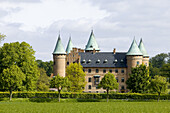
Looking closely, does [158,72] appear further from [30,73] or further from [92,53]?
[30,73]

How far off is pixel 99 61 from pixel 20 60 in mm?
31559

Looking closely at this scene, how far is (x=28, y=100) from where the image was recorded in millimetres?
66562

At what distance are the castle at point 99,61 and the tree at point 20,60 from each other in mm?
21685

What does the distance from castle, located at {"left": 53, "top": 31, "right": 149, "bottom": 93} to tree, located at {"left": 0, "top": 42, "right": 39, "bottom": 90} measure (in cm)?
2169

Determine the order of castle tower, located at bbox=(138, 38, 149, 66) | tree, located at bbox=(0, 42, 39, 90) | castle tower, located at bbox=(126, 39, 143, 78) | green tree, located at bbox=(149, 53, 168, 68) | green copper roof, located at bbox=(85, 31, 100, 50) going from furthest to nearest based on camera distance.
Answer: green tree, located at bbox=(149, 53, 168, 68) → green copper roof, located at bbox=(85, 31, 100, 50) → castle tower, located at bbox=(138, 38, 149, 66) → castle tower, located at bbox=(126, 39, 143, 78) → tree, located at bbox=(0, 42, 39, 90)

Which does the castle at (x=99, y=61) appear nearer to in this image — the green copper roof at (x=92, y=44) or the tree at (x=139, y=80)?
the green copper roof at (x=92, y=44)

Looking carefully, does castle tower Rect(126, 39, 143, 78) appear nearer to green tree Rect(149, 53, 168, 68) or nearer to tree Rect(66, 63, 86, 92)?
tree Rect(66, 63, 86, 92)

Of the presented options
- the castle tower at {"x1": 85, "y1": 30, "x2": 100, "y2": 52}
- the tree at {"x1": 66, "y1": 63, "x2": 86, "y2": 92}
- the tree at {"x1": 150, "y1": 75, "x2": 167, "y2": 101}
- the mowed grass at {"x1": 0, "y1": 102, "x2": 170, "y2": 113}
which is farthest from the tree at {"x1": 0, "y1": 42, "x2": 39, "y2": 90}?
the castle tower at {"x1": 85, "y1": 30, "x2": 100, "y2": 52}

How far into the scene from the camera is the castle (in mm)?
97625

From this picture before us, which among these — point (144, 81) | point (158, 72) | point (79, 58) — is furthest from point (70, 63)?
point (158, 72)

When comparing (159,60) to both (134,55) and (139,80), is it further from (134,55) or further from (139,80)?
(139,80)

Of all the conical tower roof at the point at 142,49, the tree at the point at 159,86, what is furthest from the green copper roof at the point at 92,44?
the tree at the point at 159,86

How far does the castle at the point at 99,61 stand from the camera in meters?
97.6

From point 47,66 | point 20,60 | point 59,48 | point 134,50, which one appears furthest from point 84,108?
point 47,66
